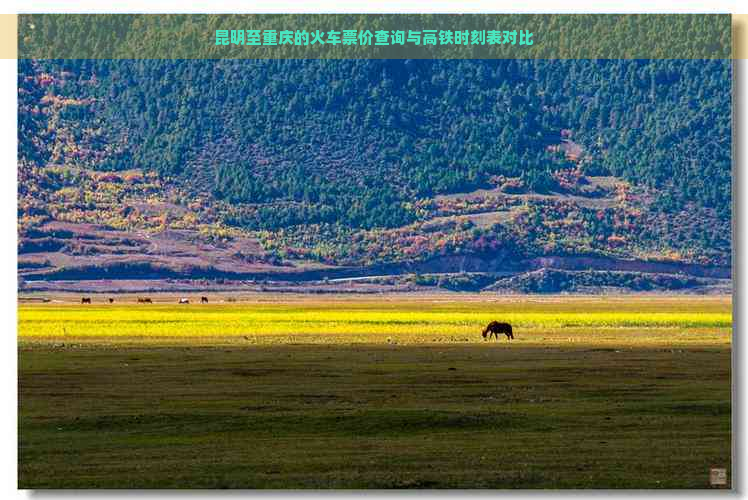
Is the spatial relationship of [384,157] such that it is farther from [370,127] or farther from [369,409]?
[369,409]

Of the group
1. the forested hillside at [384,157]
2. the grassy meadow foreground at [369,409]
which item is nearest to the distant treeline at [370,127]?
the forested hillside at [384,157]

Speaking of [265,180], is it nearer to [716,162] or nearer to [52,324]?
[716,162]

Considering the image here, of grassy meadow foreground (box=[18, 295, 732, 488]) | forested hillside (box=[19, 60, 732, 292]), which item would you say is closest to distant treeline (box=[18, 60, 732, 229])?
forested hillside (box=[19, 60, 732, 292])

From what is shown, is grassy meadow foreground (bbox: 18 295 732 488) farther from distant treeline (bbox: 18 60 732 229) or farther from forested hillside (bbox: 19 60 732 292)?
distant treeline (bbox: 18 60 732 229)

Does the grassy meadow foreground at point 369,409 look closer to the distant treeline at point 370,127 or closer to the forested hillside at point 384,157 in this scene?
the forested hillside at point 384,157

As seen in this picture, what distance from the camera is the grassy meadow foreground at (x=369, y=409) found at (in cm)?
2648

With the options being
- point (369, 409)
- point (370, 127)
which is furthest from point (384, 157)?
point (369, 409)

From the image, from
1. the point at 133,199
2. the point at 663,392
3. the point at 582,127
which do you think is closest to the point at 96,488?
the point at 663,392

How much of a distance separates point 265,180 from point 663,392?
121639 millimetres

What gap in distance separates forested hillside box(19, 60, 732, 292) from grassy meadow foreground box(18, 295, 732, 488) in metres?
80.2

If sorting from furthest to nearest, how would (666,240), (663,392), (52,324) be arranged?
(666,240), (52,324), (663,392)

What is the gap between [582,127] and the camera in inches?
6944

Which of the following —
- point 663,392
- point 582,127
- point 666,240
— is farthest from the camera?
point 582,127
